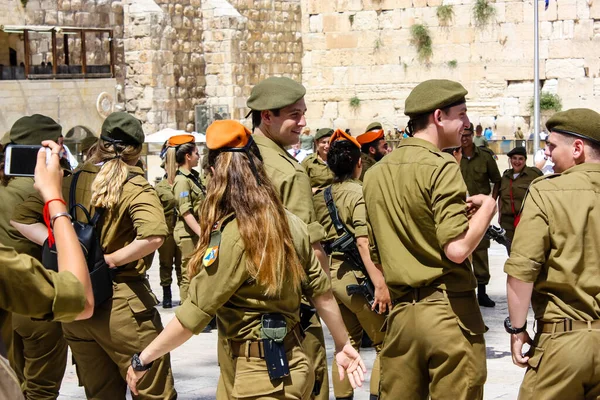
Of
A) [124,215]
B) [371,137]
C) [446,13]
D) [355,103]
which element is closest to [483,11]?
[446,13]

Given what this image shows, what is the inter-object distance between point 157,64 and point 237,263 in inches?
901

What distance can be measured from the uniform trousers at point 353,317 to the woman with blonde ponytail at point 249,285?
217cm

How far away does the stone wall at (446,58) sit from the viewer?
25953 millimetres

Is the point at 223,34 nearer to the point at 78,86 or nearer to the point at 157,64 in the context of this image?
the point at 157,64

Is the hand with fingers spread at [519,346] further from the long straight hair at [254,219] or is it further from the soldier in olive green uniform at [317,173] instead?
the soldier in olive green uniform at [317,173]

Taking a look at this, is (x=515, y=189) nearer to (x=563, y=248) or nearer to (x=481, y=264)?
(x=481, y=264)

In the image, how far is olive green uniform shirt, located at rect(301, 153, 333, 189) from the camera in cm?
914

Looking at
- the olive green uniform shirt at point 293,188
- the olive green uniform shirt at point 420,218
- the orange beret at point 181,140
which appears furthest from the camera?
the orange beret at point 181,140

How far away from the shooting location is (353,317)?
6.87 meters

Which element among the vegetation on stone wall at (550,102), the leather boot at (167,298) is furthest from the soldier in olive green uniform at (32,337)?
the vegetation on stone wall at (550,102)

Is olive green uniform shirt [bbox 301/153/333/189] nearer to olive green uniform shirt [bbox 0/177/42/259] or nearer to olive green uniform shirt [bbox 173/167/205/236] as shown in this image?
olive green uniform shirt [bbox 173/167/205/236]

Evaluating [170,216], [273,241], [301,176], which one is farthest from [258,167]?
[170,216]

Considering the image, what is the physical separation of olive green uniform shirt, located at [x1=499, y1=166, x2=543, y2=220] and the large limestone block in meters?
15.2

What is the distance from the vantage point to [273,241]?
4203mm
